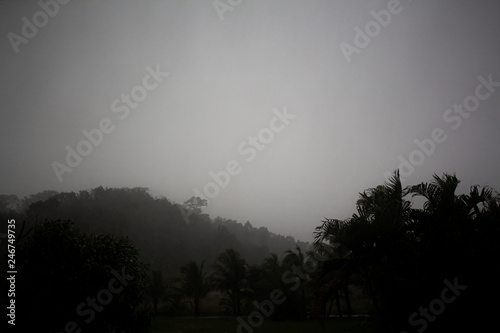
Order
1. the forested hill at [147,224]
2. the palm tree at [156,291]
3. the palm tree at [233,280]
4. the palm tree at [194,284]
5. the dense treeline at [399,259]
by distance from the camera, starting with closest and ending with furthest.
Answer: the dense treeline at [399,259] → the palm tree at [233,280] → the palm tree at [194,284] → the palm tree at [156,291] → the forested hill at [147,224]

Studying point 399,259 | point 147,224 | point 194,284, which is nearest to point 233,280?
point 194,284

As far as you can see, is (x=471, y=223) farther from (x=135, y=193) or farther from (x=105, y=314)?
(x=135, y=193)

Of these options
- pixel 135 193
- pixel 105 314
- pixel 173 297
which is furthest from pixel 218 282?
pixel 135 193

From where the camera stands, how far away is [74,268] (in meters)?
9.55

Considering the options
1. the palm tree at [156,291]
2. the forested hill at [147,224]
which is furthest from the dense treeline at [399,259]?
the forested hill at [147,224]

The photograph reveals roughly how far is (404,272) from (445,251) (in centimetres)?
104

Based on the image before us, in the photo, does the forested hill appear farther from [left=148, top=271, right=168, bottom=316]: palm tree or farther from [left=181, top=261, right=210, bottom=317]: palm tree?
[left=181, top=261, right=210, bottom=317]: palm tree

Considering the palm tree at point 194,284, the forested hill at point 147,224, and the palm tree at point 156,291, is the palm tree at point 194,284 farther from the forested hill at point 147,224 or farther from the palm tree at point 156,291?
the forested hill at point 147,224

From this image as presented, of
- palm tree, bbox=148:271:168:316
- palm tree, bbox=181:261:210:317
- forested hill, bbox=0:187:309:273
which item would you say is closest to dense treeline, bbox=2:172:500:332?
palm tree, bbox=181:261:210:317

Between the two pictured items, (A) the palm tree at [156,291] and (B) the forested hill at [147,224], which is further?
(B) the forested hill at [147,224]

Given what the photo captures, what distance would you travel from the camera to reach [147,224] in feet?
275

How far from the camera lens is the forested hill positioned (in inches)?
2928

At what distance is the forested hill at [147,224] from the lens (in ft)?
244

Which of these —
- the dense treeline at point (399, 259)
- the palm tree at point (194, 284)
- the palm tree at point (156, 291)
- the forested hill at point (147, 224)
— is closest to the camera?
the dense treeline at point (399, 259)
